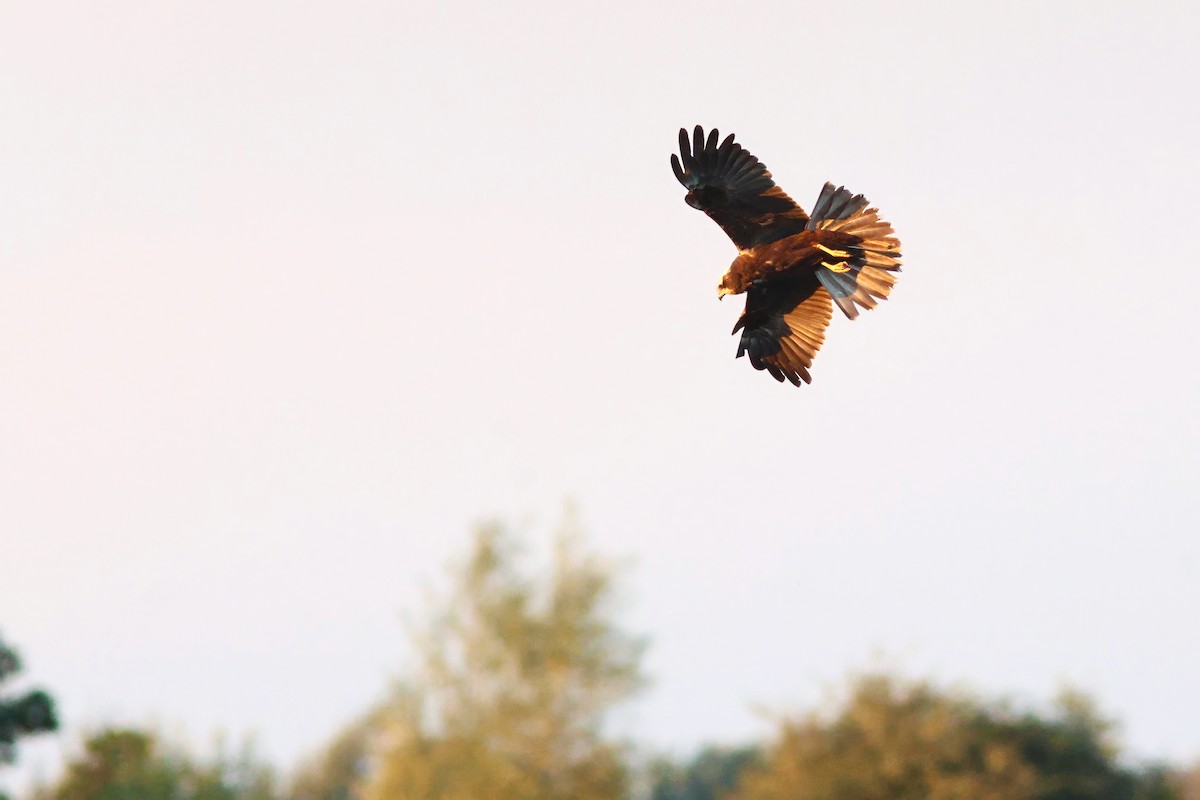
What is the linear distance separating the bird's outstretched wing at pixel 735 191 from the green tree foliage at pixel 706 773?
295 ft

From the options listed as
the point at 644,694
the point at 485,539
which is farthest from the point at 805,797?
the point at 485,539

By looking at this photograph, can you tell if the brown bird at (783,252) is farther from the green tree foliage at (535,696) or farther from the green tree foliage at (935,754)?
the green tree foliage at (935,754)

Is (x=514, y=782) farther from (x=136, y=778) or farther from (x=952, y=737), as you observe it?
(x=952, y=737)

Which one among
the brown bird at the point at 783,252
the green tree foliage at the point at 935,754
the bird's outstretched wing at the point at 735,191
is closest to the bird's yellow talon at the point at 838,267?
the brown bird at the point at 783,252

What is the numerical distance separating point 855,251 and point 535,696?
83.1 feet

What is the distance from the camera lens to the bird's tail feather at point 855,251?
432 inches

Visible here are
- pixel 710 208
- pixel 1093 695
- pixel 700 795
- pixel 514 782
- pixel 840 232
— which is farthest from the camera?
pixel 700 795

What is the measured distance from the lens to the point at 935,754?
40.4 m

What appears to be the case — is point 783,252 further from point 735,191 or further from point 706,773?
point 706,773

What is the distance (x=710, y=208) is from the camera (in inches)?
489

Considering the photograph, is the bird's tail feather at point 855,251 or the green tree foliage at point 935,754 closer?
the bird's tail feather at point 855,251

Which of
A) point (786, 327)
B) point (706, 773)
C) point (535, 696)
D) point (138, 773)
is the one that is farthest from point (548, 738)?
point (706, 773)

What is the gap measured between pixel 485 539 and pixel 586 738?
4965mm

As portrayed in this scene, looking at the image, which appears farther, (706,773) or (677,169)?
(706,773)
